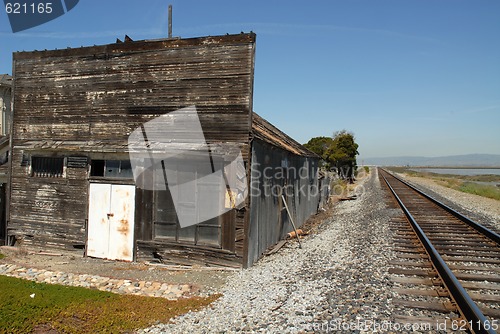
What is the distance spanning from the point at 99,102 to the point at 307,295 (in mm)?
7837

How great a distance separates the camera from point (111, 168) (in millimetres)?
10367

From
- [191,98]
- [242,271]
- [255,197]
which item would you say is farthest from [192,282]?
[191,98]

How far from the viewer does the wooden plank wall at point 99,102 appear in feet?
30.6

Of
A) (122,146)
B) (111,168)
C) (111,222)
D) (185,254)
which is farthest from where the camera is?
(111,168)

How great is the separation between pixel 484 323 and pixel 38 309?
6.55m

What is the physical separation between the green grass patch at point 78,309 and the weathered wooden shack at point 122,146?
108 inches

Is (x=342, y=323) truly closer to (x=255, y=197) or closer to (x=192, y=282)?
(x=192, y=282)

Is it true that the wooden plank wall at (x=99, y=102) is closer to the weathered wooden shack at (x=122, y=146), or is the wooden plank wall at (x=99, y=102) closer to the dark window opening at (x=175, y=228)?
the weathered wooden shack at (x=122, y=146)

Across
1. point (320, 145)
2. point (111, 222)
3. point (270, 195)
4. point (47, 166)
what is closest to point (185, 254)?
point (111, 222)

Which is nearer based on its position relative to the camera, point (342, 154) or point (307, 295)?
point (307, 295)

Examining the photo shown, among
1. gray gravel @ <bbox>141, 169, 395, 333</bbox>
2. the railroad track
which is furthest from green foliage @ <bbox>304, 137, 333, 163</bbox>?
gray gravel @ <bbox>141, 169, 395, 333</bbox>

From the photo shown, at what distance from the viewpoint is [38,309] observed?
6.14 m

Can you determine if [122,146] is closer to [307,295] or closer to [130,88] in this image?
[130,88]

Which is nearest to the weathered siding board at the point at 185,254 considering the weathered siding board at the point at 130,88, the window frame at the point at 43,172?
the weathered siding board at the point at 130,88
